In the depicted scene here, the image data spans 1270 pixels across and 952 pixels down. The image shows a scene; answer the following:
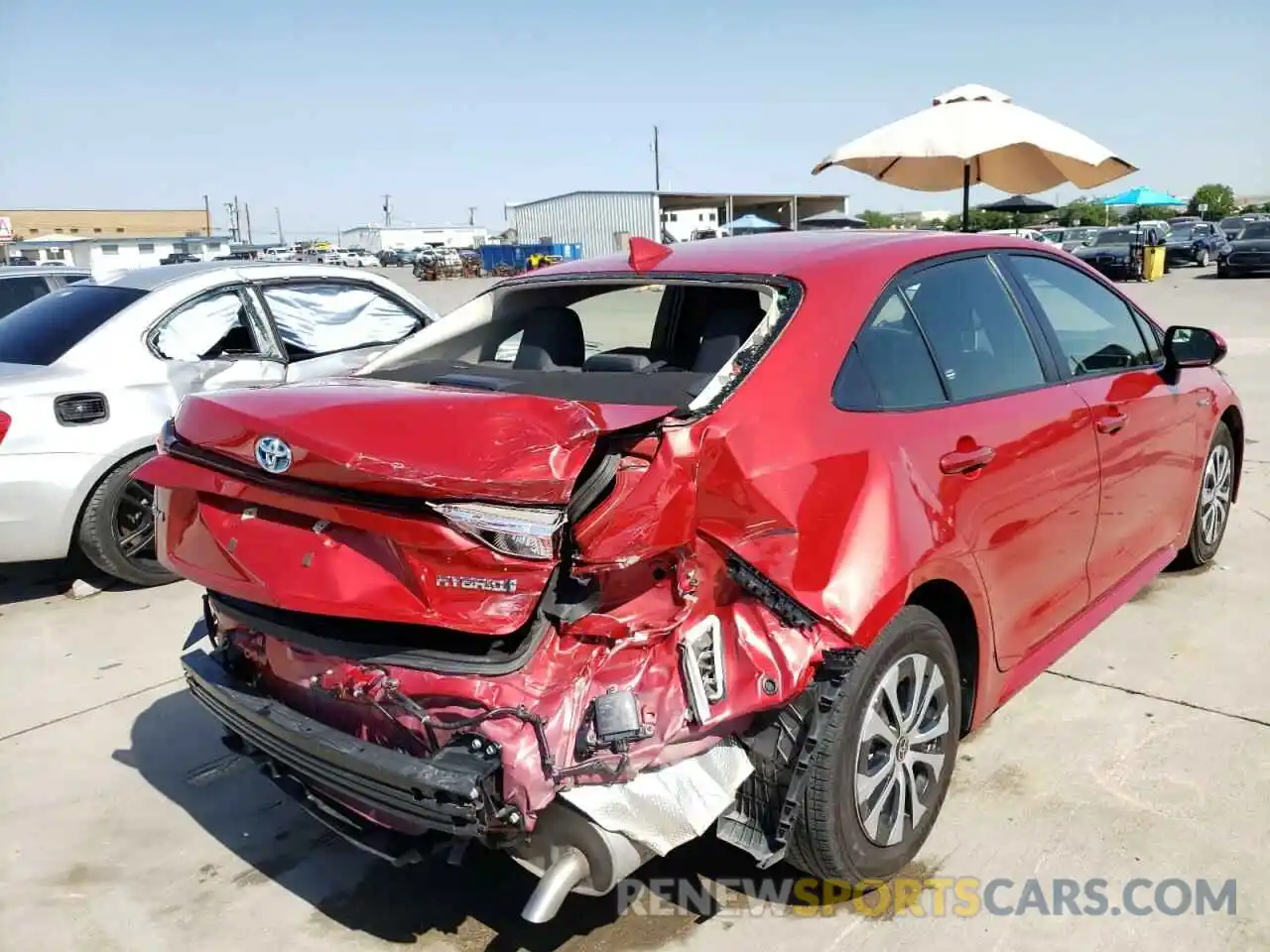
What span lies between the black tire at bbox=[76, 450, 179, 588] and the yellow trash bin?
2720 centimetres

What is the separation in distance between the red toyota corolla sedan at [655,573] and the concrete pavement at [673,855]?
1.05 feet

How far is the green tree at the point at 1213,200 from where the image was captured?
6222 centimetres

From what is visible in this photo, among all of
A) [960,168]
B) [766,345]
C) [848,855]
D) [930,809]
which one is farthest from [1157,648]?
[960,168]

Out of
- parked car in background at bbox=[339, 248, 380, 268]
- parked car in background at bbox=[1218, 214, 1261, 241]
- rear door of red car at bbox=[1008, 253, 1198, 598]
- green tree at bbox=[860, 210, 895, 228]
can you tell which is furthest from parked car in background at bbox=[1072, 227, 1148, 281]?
parked car in background at bbox=[339, 248, 380, 268]

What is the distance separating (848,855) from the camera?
2520 mm

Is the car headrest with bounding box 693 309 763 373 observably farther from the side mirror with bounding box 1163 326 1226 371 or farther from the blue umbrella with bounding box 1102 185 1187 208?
the blue umbrella with bounding box 1102 185 1187 208

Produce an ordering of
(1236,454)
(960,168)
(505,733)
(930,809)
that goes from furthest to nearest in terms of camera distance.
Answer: (960,168)
(1236,454)
(930,809)
(505,733)

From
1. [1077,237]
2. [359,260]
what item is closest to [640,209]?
[359,260]

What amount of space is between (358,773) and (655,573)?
772 mm

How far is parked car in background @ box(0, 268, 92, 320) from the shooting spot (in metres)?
8.96

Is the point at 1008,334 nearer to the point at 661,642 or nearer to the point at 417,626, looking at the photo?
the point at 661,642

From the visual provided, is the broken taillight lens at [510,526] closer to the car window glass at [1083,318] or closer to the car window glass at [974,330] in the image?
the car window glass at [974,330]

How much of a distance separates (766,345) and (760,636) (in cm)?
75

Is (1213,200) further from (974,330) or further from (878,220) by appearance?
(974,330)
